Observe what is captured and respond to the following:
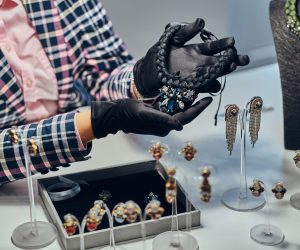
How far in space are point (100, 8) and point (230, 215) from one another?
1.43ft

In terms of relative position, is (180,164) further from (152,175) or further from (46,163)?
(46,163)

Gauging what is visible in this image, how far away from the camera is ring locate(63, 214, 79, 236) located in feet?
2.55

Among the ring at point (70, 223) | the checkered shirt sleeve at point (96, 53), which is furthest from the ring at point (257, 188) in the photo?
the checkered shirt sleeve at point (96, 53)

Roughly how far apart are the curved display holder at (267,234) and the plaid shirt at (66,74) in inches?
9.5

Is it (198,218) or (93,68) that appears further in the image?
(93,68)

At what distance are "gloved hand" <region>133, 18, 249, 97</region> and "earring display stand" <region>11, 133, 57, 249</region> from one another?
0.69 ft

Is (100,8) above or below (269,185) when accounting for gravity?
above

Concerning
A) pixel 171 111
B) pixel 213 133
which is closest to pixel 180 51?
pixel 171 111

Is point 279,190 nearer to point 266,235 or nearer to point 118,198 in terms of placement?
point 266,235

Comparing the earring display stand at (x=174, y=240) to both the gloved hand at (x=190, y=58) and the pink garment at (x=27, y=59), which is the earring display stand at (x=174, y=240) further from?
the pink garment at (x=27, y=59)

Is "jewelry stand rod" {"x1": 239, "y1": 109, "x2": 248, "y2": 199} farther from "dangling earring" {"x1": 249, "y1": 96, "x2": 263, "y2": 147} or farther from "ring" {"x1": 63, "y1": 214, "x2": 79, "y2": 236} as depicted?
"ring" {"x1": 63, "y1": 214, "x2": 79, "y2": 236}

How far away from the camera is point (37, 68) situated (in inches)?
41.9

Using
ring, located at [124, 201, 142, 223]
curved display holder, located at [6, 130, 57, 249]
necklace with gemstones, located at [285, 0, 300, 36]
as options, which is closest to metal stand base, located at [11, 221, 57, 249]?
curved display holder, located at [6, 130, 57, 249]

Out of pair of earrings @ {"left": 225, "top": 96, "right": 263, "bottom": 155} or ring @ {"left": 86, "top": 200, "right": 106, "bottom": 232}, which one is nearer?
ring @ {"left": 86, "top": 200, "right": 106, "bottom": 232}
